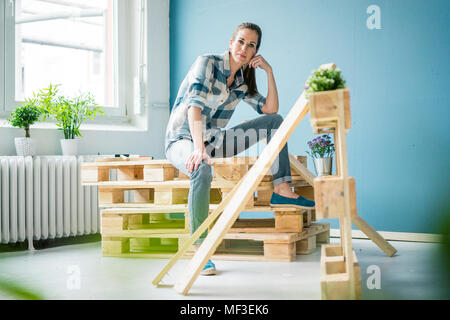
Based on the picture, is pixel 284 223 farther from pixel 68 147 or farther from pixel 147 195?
pixel 68 147

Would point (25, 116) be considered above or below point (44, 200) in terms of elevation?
above

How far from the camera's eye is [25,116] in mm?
3311

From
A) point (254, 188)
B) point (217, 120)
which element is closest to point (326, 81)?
point (254, 188)

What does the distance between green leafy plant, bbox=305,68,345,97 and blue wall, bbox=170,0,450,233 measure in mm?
1985

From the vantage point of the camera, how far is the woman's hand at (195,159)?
2.36 meters

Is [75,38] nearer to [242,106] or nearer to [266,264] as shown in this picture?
[242,106]

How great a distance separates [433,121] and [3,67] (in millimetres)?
3041

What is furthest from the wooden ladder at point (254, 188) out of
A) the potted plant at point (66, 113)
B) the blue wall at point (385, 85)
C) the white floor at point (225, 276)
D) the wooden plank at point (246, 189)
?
the potted plant at point (66, 113)

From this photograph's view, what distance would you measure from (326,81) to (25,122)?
243 cm

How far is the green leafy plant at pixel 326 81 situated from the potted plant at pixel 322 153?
192 cm

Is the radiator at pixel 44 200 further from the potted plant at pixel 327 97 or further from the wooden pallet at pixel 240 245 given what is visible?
the potted plant at pixel 327 97

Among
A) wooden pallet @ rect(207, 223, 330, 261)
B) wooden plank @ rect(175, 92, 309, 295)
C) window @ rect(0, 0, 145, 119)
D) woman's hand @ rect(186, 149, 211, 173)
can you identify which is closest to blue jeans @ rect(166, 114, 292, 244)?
woman's hand @ rect(186, 149, 211, 173)

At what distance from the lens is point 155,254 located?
293 cm
